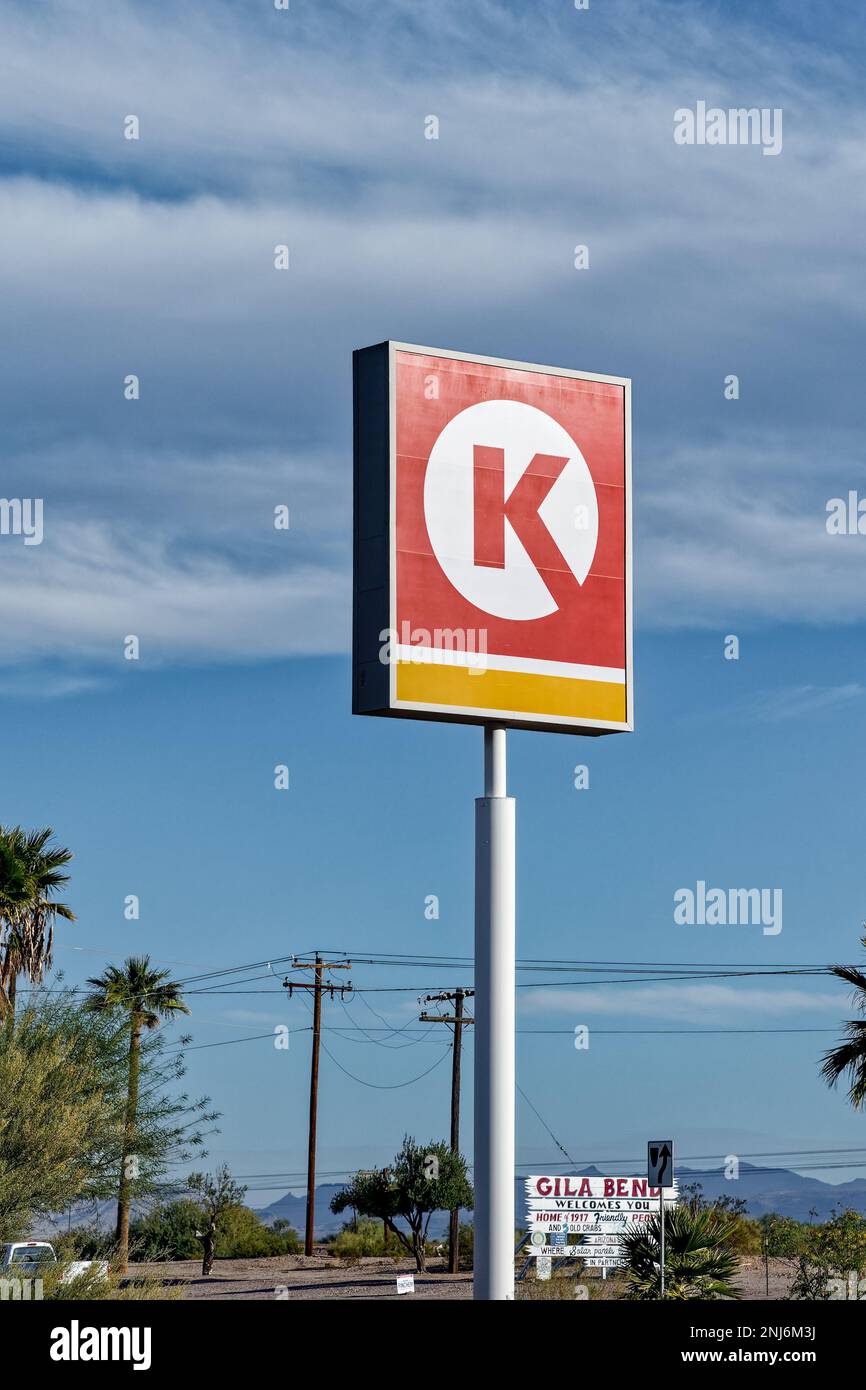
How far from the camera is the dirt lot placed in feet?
142

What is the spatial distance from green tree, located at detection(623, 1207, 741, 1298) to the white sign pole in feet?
43.1

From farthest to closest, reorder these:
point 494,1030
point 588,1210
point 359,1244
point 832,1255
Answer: point 359,1244 < point 588,1210 < point 832,1255 < point 494,1030

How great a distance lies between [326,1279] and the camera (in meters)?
52.7

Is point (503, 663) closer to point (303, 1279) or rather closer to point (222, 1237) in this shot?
point (303, 1279)

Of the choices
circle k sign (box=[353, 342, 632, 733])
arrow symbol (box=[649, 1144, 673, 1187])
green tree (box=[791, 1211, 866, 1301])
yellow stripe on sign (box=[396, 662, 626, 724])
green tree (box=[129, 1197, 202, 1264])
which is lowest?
green tree (box=[129, 1197, 202, 1264])

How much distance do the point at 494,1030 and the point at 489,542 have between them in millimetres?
4161

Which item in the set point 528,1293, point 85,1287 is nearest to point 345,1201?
point 528,1293

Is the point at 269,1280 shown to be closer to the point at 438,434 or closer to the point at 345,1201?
the point at 345,1201

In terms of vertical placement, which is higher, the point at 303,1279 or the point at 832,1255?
the point at 832,1255

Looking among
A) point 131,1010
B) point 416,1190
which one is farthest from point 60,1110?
point 416,1190

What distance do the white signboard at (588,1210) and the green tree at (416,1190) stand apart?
10409mm

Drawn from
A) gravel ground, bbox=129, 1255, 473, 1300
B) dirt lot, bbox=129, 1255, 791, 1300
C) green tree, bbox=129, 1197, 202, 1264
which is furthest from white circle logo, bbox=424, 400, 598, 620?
green tree, bbox=129, 1197, 202, 1264

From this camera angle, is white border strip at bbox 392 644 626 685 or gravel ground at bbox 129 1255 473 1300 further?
gravel ground at bbox 129 1255 473 1300

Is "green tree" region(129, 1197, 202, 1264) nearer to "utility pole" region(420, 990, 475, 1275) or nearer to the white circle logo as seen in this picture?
"utility pole" region(420, 990, 475, 1275)
